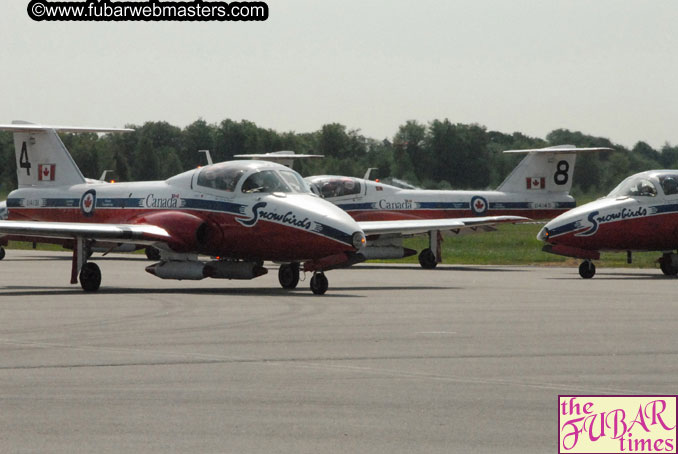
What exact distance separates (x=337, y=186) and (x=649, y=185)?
37.9ft

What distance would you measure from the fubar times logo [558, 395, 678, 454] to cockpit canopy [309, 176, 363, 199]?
94.5 feet

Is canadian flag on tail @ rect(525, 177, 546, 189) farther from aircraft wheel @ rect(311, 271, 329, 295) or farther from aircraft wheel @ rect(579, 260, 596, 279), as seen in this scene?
aircraft wheel @ rect(311, 271, 329, 295)

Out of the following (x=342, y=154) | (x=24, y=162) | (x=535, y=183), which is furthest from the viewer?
(x=342, y=154)

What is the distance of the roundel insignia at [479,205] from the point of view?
127ft

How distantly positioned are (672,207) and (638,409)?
2162 centimetres

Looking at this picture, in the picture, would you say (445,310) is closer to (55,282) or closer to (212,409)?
(212,409)

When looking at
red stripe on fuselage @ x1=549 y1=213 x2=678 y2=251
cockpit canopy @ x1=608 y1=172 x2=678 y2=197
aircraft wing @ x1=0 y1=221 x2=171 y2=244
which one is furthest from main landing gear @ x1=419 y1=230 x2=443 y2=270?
aircraft wing @ x1=0 y1=221 x2=171 y2=244

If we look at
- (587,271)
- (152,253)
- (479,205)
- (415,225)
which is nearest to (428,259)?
(479,205)

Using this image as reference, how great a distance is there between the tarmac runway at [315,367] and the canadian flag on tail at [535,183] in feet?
58.6

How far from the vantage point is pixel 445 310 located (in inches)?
719

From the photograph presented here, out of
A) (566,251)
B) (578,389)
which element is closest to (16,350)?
(578,389)

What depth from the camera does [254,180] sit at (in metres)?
23.4

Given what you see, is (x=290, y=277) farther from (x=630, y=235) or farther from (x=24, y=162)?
(x=630, y=235)

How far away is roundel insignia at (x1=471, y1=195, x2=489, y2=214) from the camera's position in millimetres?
38719
